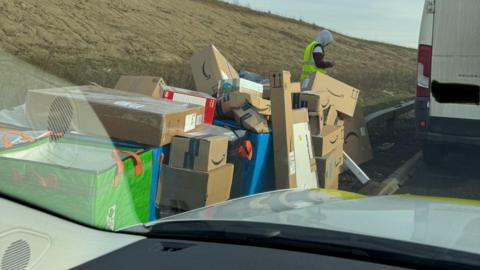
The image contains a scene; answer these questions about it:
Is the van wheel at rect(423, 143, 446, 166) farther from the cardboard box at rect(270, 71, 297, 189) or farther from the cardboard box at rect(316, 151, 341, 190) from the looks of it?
the cardboard box at rect(270, 71, 297, 189)

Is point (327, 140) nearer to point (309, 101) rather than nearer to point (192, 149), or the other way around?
point (309, 101)

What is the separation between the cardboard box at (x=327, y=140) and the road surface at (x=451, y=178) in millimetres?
1176

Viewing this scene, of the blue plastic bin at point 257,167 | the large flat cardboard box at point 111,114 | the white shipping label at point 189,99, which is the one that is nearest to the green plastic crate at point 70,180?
the large flat cardboard box at point 111,114

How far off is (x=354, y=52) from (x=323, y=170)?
46155 mm

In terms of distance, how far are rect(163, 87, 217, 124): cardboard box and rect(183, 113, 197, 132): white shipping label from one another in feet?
1.42

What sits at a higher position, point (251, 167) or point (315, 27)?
point (315, 27)

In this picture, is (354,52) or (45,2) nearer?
(45,2)

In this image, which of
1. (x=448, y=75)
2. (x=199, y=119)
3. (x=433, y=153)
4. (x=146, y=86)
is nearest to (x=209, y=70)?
(x=146, y=86)

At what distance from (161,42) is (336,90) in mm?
21676

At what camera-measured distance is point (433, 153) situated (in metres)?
7.62

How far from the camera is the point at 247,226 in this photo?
6.89ft

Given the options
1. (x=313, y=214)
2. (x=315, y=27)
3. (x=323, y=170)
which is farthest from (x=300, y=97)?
(x=315, y=27)

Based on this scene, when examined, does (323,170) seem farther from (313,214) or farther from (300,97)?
(313,214)

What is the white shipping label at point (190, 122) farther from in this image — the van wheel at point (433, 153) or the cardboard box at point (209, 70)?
the van wheel at point (433, 153)
